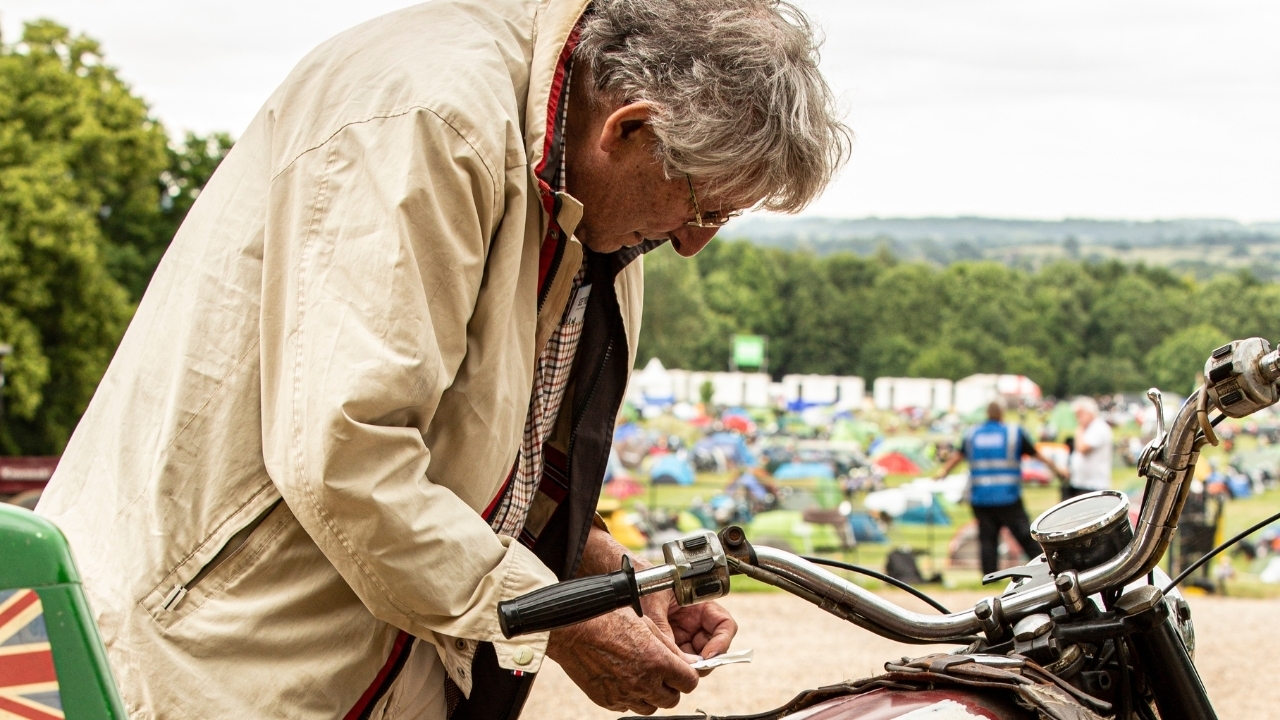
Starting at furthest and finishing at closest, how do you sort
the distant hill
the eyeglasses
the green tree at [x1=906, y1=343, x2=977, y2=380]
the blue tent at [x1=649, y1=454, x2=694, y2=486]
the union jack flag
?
the green tree at [x1=906, y1=343, x2=977, y2=380] < the distant hill < the blue tent at [x1=649, y1=454, x2=694, y2=486] < the eyeglasses < the union jack flag

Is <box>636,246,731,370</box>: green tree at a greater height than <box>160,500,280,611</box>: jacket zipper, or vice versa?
<box>160,500,280,611</box>: jacket zipper

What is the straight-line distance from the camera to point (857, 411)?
47812 millimetres

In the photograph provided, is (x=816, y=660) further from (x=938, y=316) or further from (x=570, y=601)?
(x=938, y=316)

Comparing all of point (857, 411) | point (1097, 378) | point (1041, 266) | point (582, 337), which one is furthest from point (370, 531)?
point (1041, 266)

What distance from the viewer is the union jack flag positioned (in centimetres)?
116

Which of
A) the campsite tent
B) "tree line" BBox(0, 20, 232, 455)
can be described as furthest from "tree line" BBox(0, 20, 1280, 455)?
the campsite tent

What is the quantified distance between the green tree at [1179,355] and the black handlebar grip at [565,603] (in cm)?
5375

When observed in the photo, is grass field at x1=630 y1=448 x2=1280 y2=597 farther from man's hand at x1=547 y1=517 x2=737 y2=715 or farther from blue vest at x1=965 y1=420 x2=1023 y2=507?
man's hand at x1=547 y1=517 x2=737 y2=715

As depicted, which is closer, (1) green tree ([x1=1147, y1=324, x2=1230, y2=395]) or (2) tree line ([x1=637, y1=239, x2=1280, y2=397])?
(1) green tree ([x1=1147, y1=324, x2=1230, y2=395])

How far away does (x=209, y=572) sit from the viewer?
5.27 feet

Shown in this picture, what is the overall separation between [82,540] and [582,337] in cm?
80

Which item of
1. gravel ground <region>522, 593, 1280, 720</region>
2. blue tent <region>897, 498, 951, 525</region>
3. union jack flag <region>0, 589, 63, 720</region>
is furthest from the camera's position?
blue tent <region>897, 498, 951, 525</region>

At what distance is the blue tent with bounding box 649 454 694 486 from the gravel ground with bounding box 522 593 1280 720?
7.86 m

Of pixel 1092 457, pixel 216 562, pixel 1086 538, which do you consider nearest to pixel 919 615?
pixel 1086 538
